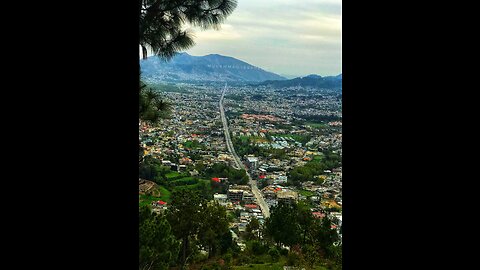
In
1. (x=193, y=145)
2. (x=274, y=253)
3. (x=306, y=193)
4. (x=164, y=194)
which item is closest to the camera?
(x=306, y=193)

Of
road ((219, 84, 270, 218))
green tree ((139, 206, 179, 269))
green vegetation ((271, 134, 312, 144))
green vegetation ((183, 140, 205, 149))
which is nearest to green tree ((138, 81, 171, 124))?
green vegetation ((183, 140, 205, 149))

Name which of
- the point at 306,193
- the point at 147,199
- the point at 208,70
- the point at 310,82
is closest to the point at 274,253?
the point at 306,193

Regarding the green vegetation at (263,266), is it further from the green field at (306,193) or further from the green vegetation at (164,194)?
the green vegetation at (164,194)

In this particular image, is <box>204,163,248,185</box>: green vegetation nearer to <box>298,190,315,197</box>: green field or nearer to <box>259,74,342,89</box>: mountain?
<box>298,190,315,197</box>: green field

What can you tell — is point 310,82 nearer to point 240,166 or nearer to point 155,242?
point 240,166

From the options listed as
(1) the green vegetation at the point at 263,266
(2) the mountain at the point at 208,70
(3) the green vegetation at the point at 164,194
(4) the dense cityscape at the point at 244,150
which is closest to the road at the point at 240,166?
(4) the dense cityscape at the point at 244,150
